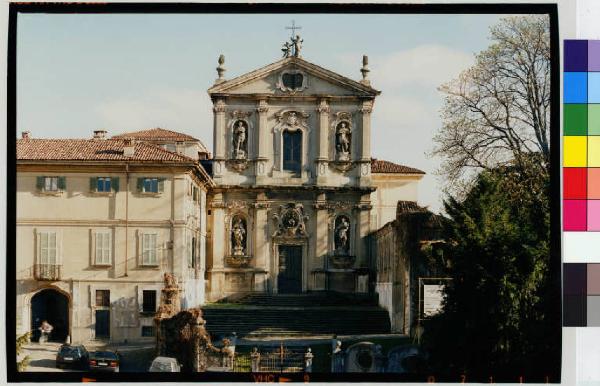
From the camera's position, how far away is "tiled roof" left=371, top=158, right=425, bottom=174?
25562 millimetres

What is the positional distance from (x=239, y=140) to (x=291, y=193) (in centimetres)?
162

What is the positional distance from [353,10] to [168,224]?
5.88 meters

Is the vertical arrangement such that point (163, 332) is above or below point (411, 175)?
below

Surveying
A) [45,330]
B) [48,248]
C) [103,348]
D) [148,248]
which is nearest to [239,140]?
[148,248]

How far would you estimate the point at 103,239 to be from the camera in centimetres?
2545

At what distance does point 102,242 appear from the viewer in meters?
25.5

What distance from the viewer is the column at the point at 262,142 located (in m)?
26.5

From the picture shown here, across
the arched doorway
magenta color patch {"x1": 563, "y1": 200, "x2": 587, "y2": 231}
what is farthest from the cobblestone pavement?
magenta color patch {"x1": 563, "y1": 200, "x2": 587, "y2": 231}

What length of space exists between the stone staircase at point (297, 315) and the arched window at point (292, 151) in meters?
2.78

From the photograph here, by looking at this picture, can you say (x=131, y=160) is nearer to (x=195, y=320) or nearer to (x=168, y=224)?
(x=168, y=224)

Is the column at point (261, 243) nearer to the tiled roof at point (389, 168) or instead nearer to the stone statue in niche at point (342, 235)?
the stone statue in niche at point (342, 235)

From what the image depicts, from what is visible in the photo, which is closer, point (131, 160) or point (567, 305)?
point (567, 305)

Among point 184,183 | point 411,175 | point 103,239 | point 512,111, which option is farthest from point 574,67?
point 103,239

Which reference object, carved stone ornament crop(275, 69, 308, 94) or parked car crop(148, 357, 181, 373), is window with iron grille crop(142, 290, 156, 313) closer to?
parked car crop(148, 357, 181, 373)
